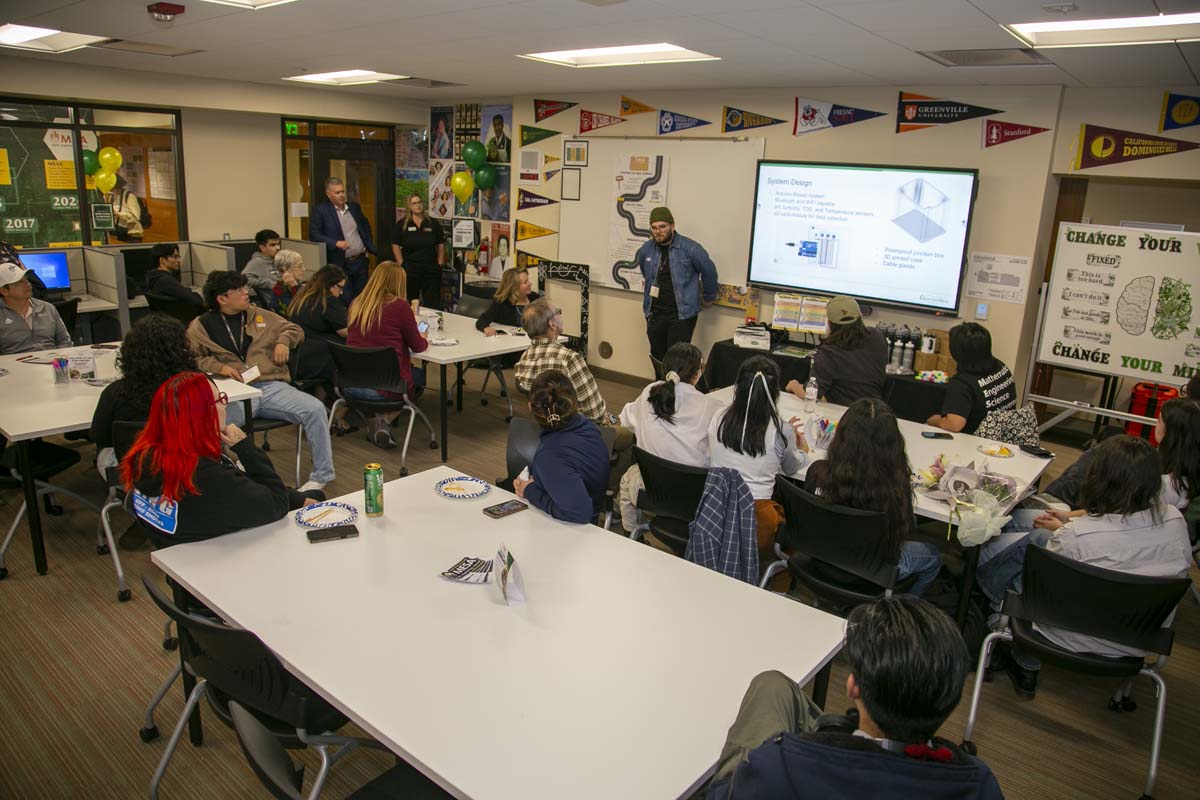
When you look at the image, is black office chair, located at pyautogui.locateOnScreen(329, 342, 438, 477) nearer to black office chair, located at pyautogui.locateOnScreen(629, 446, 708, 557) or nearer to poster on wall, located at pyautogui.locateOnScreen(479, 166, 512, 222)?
black office chair, located at pyautogui.locateOnScreen(629, 446, 708, 557)

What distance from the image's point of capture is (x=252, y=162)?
8914 millimetres

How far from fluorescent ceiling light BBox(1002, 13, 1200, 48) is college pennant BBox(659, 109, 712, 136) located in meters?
3.34

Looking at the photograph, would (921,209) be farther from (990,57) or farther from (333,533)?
(333,533)

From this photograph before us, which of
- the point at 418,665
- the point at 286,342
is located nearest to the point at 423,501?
the point at 418,665

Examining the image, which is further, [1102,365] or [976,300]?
[976,300]

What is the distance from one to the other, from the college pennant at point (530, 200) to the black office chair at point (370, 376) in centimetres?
375

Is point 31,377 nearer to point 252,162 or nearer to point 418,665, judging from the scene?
point 418,665

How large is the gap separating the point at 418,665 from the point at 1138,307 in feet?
17.2

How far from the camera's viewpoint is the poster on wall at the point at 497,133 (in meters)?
8.67

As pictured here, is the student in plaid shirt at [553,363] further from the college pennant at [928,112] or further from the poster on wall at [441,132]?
the poster on wall at [441,132]

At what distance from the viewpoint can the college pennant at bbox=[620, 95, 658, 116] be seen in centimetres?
731

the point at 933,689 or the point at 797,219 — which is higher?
the point at 797,219

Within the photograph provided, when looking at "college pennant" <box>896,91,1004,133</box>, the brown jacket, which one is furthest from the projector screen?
the brown jacket

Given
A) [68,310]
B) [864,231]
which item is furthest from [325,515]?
[864,231]
